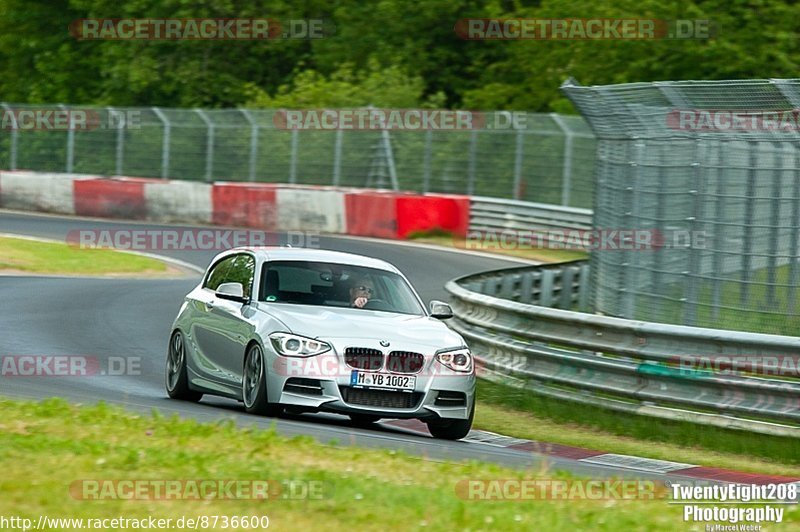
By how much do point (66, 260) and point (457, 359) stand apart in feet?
52.3

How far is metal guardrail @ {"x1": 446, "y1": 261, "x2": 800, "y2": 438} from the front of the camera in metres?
12.0

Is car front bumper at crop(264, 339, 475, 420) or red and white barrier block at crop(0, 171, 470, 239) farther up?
car front bumper at crop(264, 339, 475, 420)

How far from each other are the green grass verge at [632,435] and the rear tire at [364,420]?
0.97 m

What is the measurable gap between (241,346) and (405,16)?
122ft

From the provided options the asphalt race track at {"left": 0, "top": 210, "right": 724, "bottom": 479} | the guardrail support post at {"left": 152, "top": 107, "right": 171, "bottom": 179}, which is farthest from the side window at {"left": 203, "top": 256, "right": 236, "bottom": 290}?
the guardrail support post at {"left": 152, "top": 107, "right": 171, "bottom": 179}

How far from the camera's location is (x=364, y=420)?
513 inches

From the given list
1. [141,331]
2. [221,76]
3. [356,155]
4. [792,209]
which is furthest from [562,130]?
[221,76]

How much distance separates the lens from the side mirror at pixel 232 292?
12422mm

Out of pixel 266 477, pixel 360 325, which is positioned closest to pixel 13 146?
pixel 360 325

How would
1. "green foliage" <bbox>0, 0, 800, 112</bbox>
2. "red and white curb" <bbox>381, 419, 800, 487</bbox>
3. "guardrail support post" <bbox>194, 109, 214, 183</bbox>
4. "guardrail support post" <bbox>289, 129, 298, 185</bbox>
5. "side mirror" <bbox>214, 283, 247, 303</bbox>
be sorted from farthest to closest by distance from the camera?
"guardrail support post" <bbox>194, 109, 214, 183</bbox> → "green foliage" <bbox>0, 0, 800, 112</bbox> → "guardrail support post" <bbox>289, 129, 298, 185</bbox> → "side mirror" <bbox>214, 283, 247, 303</bbox> → "red and white curb" <bbox>381, 419, 800, 487</bbox>

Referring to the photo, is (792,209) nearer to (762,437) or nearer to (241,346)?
(762,437)

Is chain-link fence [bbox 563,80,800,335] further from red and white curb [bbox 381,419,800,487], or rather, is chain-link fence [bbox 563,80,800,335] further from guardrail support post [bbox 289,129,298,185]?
guardrail support post [bbox 289,129,298,185]

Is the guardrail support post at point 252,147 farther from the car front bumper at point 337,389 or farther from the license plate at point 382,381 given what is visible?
the license plate at point 382,381

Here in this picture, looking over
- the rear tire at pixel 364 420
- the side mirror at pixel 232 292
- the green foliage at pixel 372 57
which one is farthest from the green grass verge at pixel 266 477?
the green foliage at pixel 372 57
